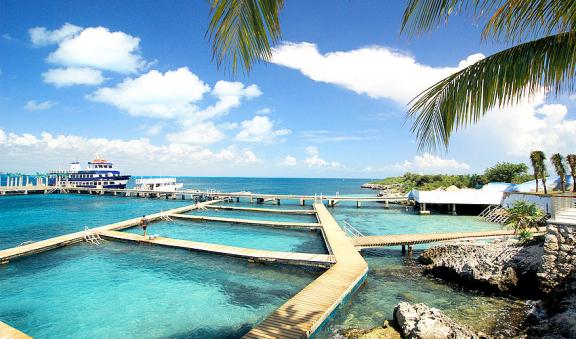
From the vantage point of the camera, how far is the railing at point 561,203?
1149 centimetres

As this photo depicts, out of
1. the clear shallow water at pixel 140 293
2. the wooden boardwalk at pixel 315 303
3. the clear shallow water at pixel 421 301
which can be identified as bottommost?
the clear shallow water at pixel 140 293

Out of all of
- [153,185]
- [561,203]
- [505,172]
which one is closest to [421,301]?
[561,203]

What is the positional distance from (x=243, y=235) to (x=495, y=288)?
19057mm

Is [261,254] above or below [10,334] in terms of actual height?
above

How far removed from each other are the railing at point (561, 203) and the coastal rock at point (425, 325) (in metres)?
6.64

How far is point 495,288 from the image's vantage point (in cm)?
1268

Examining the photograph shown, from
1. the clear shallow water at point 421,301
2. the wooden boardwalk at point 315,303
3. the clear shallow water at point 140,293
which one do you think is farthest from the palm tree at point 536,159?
the clear shallow water at point 140,293

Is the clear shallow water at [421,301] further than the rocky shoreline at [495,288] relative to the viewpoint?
Yes

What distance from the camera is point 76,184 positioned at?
7725 cm

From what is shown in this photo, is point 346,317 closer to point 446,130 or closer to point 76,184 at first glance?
point 446,130

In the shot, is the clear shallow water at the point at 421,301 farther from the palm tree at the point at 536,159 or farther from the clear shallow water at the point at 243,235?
the palm tree at the point at 536,159

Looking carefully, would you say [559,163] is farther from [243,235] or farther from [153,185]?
[153,185]

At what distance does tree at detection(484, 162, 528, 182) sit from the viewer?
180 ft

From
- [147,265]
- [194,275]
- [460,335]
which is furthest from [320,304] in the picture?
[147,265]
